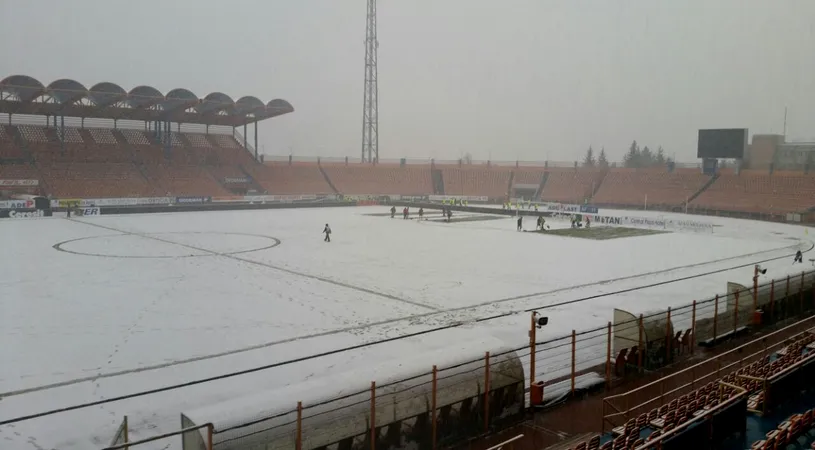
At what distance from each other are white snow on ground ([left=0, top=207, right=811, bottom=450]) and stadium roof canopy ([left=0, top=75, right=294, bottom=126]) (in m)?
25.4

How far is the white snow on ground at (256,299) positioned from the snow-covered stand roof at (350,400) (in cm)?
29

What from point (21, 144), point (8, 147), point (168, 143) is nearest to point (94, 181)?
point (8, 147)

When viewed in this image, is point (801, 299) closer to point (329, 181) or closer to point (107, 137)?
point (329, 181)

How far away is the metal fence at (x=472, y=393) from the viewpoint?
318 inches

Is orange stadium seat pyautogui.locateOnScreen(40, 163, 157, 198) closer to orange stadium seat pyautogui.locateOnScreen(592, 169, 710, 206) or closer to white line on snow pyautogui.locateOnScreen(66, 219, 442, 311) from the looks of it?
white line on snow pyautogui.locateOnScreen(66, 219, 442, 311)

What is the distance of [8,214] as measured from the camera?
51.2 meters

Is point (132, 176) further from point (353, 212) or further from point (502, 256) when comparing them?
point (502, 256)

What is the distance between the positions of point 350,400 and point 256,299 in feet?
42.5

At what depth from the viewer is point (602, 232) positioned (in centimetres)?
4584

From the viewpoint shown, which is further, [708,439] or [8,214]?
[8,214]

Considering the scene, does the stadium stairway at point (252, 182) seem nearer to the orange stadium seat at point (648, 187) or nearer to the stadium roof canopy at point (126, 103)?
the stadium roof canopy at point (126, 103)

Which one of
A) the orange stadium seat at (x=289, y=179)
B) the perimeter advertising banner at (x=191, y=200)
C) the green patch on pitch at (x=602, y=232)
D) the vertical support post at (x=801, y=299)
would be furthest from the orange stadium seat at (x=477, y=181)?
the vertical support post at (x=801, y=299)

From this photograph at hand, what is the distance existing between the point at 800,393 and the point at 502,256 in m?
20.8

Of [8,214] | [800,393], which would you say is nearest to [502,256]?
[800,393]
